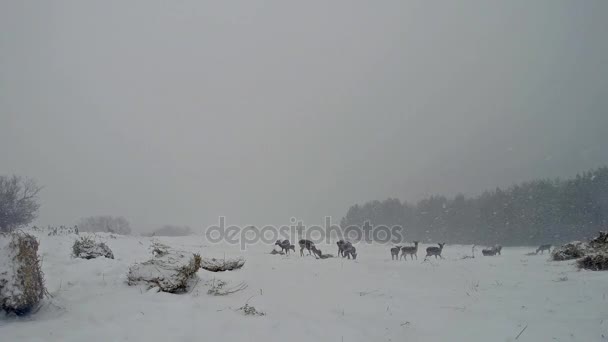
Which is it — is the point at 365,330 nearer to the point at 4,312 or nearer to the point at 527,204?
the point at 4,312

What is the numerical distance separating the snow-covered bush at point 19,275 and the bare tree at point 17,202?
2295 centimetres

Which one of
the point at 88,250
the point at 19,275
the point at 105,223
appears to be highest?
the point at 19,275

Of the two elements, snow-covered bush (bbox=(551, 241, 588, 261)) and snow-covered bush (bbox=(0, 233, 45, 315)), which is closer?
snow-covered bush (bbox=(0, 233, 45, 315))

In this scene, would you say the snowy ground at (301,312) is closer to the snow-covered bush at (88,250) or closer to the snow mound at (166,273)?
the snow mound at (166,273)

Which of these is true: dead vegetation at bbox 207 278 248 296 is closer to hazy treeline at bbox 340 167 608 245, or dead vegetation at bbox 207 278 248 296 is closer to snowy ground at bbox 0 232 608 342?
snowy ground at bbox 0 232 608 342

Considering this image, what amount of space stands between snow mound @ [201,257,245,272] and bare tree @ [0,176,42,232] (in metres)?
21.8

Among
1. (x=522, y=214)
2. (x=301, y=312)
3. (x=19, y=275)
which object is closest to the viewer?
(x=19, y=275)

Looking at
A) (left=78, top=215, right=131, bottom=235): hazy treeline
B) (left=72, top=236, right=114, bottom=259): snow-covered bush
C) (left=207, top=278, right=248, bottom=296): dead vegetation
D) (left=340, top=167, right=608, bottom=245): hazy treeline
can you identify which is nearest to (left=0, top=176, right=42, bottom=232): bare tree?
(left=72, top=236, right=114, bottom=259): snow-covered bush

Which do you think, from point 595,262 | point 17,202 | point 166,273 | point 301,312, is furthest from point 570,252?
point 17,202

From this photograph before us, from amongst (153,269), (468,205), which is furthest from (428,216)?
(153,269)

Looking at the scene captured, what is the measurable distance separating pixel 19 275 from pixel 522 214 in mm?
76657

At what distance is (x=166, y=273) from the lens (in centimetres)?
687

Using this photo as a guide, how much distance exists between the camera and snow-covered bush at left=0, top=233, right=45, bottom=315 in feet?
Answer: 16.2

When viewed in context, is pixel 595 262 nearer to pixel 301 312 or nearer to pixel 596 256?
pixel 596 256
